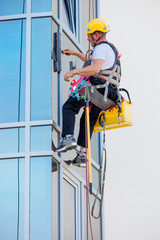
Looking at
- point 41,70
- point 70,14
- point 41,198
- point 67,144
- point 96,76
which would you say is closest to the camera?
point 67,144

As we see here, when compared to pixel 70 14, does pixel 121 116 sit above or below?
below

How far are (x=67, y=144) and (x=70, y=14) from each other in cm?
314

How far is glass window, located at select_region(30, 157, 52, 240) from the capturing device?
10844 millimetres

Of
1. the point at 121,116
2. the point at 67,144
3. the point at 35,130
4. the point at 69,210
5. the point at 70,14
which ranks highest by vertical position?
the point at 70,14

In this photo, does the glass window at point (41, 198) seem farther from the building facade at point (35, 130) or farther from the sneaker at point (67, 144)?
the sneaker at point (67, 144)

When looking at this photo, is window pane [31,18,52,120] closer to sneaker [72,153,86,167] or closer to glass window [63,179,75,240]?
sneaker [72,153,86,167]

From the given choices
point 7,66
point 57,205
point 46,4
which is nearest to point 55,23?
point 46,4

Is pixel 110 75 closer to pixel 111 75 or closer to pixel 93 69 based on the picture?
pixel 111 75

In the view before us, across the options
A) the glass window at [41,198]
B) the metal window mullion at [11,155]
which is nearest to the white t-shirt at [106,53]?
the glass window at [41,198]

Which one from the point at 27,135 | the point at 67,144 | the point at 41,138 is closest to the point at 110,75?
the point at 67,144

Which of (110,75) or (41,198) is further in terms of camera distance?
(110,75)

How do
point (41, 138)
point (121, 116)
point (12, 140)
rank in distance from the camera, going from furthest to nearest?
point (121, 116) < point (12, 140) < point (41, 138)

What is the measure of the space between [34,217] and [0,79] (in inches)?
99.8

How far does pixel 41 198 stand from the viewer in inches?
433
